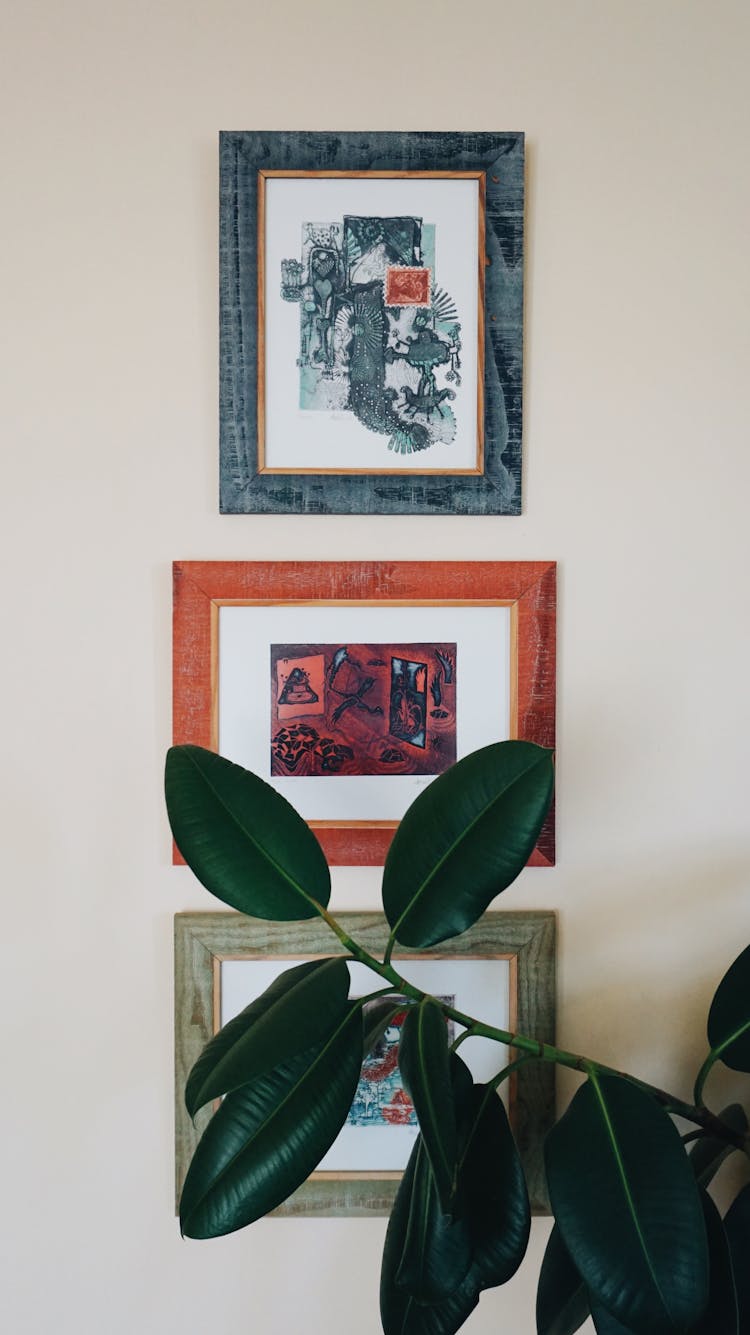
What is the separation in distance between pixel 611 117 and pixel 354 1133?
125 centimetres

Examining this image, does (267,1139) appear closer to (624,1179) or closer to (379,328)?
(624,1179)

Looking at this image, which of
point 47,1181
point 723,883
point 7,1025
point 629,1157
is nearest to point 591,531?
point 723,883

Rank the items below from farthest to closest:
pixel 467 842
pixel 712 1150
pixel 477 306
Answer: pixel 477 306, pixel 712 1150, pixel 467 842

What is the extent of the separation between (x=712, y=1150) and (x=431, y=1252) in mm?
340

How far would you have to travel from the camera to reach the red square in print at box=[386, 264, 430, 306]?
1.05m

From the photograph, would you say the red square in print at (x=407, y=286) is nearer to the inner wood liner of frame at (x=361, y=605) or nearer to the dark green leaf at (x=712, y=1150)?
the inner wood liner of frame at (x=361, y=605)

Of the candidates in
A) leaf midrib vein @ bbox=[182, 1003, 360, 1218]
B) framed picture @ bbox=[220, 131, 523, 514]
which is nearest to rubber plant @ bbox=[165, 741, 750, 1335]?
leaf midrib vein @ bbox=[182, 1003, 360, 1218]

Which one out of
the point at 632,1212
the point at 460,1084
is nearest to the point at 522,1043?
the point at 460,1084

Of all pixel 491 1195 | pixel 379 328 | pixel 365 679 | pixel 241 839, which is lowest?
pixel 491 1195

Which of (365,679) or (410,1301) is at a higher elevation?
(365,679)

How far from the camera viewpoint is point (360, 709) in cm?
107

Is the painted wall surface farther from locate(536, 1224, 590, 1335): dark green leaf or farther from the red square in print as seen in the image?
locate(536, 1224, 590, 1335): dark green leaf

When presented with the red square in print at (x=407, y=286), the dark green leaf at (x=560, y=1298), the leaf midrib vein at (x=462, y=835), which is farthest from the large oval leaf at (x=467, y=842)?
the red square in print at (x=407, y=286)

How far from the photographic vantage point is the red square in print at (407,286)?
1.05 meters
